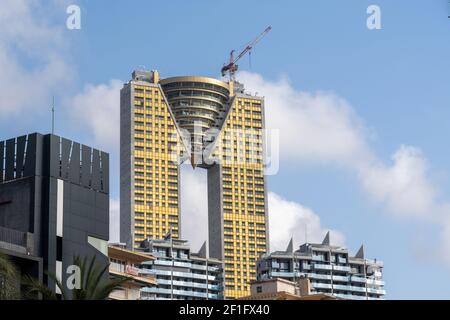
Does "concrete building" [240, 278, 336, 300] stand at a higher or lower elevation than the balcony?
higher

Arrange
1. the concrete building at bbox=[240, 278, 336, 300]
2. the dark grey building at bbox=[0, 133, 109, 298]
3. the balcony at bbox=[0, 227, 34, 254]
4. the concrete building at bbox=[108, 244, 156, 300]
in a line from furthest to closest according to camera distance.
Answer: the concrete building at bbox=[240, 278, 336, 300] → the concrete building at bbox=[108, 244, 156, 300] → the dark grey building at bbox=[0, 133, 109, 298] → the balcony at bbox=[0, 227, 34, 254]

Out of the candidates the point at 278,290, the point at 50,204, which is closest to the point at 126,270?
the point at 50,204

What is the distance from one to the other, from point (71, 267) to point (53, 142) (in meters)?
11.1

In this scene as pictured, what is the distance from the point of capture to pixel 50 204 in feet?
274

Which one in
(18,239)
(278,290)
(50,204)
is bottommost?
(18,239)

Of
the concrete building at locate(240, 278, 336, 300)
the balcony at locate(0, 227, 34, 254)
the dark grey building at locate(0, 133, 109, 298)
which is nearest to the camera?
the balcony at locate(0, 227, 34, 254)

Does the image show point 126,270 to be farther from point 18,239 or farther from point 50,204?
point 18,239

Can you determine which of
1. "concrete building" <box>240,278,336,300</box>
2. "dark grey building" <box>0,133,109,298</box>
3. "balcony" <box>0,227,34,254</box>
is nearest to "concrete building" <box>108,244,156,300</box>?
"dark grey building" <box>0,133,109,298</box>

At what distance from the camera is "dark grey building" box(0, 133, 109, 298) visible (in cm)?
8181

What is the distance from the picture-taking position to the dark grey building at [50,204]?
81812mm

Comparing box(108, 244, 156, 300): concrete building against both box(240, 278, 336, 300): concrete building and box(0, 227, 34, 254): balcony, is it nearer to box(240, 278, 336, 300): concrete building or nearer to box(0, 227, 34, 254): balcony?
box(240, 278, 336, 300): concrete building
